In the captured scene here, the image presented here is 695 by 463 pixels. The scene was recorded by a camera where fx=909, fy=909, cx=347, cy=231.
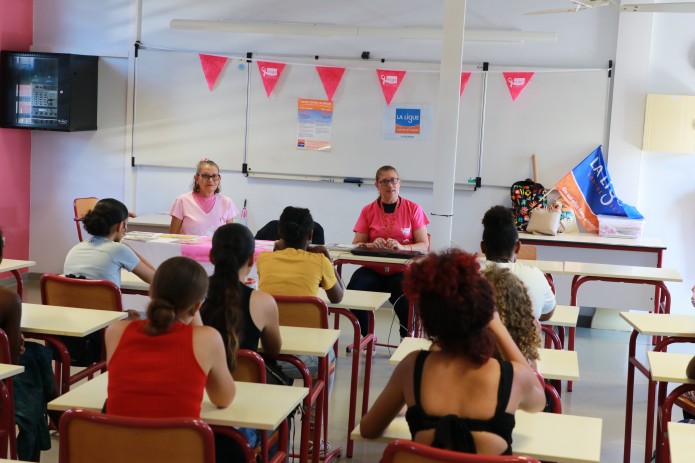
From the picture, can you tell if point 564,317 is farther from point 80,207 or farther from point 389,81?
point 80,207

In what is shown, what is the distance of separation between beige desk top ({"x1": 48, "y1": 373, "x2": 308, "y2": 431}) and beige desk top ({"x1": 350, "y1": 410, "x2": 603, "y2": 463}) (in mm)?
261

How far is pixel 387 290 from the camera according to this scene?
20.3 feet

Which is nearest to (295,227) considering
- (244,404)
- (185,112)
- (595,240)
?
(244,404)

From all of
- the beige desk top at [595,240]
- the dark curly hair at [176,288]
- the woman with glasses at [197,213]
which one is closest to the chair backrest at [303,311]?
the dark curly hair at [176,288]

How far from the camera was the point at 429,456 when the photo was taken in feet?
6.93

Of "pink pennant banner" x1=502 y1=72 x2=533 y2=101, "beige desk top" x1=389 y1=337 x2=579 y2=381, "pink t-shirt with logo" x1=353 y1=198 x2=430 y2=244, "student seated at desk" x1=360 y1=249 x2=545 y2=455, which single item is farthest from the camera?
"pink pennant banner" x1=502 y1=72 x2=533 y2=101

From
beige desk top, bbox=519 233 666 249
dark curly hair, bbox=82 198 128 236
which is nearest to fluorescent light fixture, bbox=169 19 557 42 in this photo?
beige desk top, bbox=519 233 666 249

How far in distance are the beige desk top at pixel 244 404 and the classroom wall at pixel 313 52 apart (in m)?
5.26

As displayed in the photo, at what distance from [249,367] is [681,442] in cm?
139

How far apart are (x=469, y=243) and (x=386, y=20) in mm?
2078

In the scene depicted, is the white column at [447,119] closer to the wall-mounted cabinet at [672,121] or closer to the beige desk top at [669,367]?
the beige desk top at [669,367]

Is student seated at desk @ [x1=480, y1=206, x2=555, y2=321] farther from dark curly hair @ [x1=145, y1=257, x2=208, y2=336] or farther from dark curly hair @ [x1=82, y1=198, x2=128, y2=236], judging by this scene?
dark curly hair @ [x1=82, y1=198, x2=128, y2=236]

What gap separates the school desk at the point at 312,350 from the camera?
11.2 ft

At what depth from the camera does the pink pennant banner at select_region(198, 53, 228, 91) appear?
806 cm
